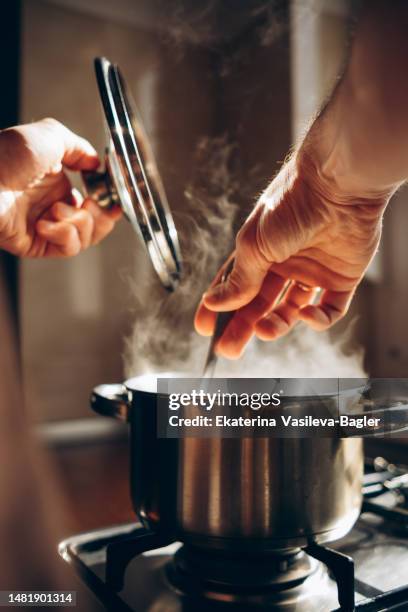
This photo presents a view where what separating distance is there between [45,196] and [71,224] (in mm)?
55

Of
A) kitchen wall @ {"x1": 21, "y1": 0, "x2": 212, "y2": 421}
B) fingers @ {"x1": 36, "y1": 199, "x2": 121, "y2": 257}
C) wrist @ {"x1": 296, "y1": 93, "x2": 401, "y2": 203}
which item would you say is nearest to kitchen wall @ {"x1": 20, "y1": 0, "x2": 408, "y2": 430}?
kitchen wall @ {"x1": 21, "y1": 0, "x2": 212, "y2": 421}

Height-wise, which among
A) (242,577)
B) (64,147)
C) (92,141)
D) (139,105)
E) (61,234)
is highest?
(139,105)

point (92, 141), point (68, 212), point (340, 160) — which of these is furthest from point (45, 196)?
point (92, 141)

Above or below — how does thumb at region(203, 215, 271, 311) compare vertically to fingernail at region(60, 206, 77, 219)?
below

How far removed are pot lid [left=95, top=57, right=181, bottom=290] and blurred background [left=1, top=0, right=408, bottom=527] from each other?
883 millimetres

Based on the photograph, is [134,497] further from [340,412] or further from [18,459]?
[18,459]

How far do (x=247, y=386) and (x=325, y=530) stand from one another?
19cm

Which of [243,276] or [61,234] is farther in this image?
[61,234]

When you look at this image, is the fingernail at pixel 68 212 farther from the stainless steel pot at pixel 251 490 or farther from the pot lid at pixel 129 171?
the stainless steel pot at pixel 251 490

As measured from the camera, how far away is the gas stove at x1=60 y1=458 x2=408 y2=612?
0.49 metres

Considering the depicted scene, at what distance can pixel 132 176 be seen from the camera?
582 mm

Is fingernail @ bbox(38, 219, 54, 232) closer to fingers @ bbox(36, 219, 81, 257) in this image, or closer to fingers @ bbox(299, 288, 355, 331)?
fingers @ bbox(36, 219, 81, 257)

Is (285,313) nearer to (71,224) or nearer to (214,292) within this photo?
(214,292)

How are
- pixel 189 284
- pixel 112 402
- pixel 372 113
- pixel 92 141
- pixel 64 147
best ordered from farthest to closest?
1. pixel 92 141
2. pixel 189 284
3. pixel 64 147
4. pixel 112 402
5. pixel 372 113
